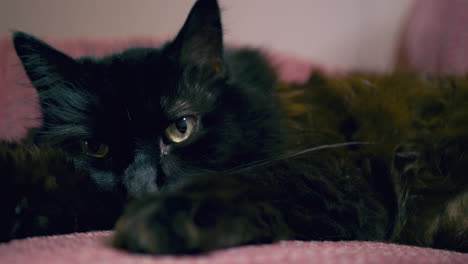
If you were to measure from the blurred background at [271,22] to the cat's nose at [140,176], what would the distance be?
155cm

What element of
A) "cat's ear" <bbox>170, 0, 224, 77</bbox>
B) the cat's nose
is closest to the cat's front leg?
the cat's nose

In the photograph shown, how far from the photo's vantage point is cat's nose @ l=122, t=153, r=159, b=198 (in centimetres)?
72

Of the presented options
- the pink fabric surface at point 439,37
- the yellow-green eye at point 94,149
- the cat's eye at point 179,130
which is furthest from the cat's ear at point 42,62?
the pink fabric surface at point 439,37

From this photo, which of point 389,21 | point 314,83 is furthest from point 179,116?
point 389,21

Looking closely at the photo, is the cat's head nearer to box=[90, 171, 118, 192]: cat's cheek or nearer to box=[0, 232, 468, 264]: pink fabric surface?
box=[90, 171, 118, 192]: cat's cheek

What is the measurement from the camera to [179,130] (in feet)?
2.68

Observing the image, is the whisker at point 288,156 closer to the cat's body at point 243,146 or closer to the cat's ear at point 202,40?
the cat's body at point 243,146

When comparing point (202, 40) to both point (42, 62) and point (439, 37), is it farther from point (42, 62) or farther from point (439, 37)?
point (439, 37)

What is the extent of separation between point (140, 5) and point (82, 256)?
2.07m

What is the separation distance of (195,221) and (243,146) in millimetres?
397

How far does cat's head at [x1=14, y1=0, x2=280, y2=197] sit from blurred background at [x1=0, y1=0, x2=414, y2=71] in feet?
4.29

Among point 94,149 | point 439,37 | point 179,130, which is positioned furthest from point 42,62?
point 439,37

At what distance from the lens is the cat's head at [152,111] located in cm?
77

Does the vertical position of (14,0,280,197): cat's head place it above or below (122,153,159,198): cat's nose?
above
